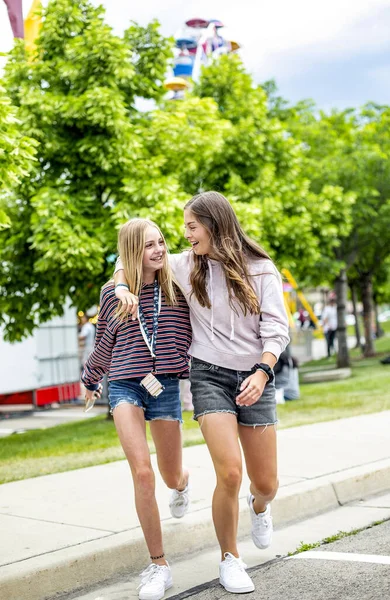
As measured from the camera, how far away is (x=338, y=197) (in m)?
20.4

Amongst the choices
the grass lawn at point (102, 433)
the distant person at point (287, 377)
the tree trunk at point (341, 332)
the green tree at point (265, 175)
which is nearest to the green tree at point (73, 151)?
the grass lawn at point (102, 433)

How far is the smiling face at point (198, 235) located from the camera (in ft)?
15.3

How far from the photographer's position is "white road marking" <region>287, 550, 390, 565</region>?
5023 mm

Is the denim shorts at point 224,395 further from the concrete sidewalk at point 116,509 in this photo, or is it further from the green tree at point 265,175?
the green tree at point 265,175

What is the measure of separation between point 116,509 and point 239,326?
2.28 m

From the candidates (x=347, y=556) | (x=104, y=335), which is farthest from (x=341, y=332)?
(x=104, y=335)

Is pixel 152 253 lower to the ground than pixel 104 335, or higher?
higher

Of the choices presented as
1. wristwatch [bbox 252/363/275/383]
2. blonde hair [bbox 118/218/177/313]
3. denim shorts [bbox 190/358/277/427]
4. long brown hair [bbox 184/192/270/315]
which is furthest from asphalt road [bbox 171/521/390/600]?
blonde hair [bbox 118/218/177/313]

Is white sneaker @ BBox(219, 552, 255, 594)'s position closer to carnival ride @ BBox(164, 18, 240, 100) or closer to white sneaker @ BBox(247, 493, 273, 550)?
white sneaker @ BBox(247, 493, 273, 550)

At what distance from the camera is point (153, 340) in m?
4.70

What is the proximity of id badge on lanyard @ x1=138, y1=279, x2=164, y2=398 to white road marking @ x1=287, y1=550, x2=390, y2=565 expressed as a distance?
1499 millimetres

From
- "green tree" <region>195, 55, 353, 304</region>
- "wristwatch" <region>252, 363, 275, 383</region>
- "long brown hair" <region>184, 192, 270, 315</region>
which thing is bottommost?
"wristwatch" <region>252, 363, 275, 383</region>

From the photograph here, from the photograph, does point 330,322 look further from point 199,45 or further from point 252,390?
point 252,390

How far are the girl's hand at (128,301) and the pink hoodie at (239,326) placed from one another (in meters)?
0.31
